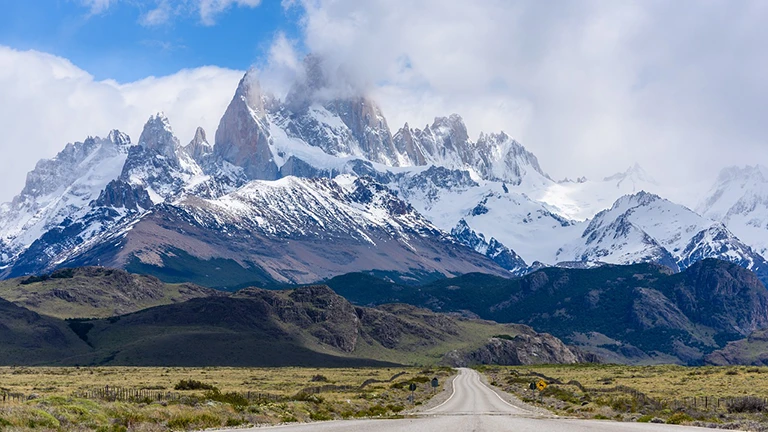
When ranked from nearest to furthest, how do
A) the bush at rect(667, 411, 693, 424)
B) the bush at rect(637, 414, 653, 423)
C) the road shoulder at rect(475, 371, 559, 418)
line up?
1. the bush at rect(667, 411, 693, 424)
2. the bush at rect(637, 414, 653, 423)
3. the road shoulder at rect(475, 371, 559, 418)

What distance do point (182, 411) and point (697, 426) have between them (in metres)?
31.7

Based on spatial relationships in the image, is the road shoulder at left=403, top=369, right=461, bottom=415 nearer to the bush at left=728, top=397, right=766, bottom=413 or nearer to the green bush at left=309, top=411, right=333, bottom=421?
the green bush at left=309, top=411, right=333, bottom=421

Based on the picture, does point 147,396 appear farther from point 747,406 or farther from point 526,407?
point 747,406

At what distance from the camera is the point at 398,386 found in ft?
445

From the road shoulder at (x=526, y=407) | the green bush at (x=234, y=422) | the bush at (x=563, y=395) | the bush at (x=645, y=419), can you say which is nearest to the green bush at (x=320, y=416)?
the green bush at (x=234, y=422)

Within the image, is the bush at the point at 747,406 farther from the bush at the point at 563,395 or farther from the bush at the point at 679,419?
the bush at the point at 563,395

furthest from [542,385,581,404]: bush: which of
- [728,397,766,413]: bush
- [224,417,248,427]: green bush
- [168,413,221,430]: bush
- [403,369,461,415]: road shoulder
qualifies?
[168,413,221,430]: bush

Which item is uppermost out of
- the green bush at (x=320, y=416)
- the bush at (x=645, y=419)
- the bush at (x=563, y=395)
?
the bush at (x=563, y=395)

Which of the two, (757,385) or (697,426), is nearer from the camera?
(697,426)

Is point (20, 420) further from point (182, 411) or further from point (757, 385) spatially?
point (757, 385)

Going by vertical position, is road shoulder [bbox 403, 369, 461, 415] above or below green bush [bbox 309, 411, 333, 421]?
above

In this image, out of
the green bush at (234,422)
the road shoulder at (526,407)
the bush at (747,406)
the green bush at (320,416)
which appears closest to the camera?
the green bush at (234,422)

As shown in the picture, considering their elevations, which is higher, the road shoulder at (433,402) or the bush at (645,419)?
the road shoulder at (433,402)

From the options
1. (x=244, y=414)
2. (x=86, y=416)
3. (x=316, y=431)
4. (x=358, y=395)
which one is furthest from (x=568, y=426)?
(x=358, y=395)
